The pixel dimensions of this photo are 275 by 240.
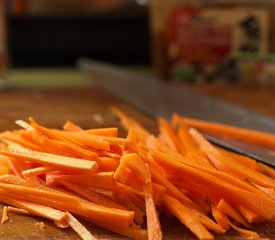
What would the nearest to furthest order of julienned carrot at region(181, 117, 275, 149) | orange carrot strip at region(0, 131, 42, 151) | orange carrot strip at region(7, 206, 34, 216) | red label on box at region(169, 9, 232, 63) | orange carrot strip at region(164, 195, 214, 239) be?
orange carrot strip at region(164, 195, 214, 239), orange carrot strip at region(7, 206, 34, 216), orange carrot strip at region(0, 131, 42, 151), julienned carrot at region(181, 117, 275, 149), red label on box at region(169, 9, 232, 63)

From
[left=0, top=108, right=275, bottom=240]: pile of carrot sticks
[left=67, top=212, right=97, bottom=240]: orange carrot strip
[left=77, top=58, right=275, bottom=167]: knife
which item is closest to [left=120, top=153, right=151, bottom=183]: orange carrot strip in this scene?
[left=0, top=108, right=275, bottom=240]: pile of carrot sticks

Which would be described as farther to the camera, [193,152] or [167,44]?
[167,44]

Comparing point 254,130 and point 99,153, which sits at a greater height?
point 99,153

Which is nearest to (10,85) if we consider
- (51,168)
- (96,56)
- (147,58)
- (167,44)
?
(167,44)

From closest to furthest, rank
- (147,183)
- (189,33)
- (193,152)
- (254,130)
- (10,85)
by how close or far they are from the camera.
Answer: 1. (147,183)
2. (193,152)
3. (254,130)
4. (10,85)
5. (189,33)

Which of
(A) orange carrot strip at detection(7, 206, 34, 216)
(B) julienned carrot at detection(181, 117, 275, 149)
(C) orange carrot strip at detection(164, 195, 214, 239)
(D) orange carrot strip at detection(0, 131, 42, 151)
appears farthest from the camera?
(B) julienned carrot at detection(181, 117, 275, 149)

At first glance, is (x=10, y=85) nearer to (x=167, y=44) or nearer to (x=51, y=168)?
(x=167, y=44)

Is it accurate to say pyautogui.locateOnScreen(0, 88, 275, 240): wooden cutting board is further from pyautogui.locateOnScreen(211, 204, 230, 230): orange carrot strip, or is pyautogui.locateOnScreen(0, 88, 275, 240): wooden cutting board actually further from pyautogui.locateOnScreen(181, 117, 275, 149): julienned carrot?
pyautogui.locateOnScreen(181, 117, 275, 149): julienned carrot

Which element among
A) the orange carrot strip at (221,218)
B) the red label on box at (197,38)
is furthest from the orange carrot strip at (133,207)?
the red label on box at (197,38)
